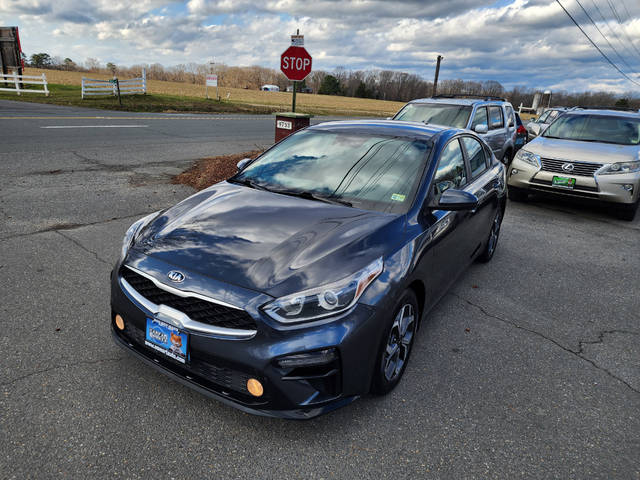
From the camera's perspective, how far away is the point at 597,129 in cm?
852

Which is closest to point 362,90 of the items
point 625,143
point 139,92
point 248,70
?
point 248,70

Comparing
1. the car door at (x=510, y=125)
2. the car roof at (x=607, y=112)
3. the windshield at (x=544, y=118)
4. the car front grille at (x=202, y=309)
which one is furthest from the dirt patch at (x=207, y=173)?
the windshield at (x=544, y=118)

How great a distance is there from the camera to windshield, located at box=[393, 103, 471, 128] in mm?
8834

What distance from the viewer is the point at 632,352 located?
3.66 meters

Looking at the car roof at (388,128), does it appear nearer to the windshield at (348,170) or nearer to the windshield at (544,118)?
the windshield at (348,170)

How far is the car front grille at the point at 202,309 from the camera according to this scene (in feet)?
7.51

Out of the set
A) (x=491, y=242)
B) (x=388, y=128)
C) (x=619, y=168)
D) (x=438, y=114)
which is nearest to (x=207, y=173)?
(x=438, y=114)

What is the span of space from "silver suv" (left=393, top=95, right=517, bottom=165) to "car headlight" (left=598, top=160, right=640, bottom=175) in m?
2.14

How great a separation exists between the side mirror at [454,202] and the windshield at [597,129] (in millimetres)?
6426

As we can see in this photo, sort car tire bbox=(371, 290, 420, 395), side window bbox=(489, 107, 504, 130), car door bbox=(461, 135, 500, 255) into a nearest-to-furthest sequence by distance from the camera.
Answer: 1. car tire bbox=(371, 290, 420, 395)
2. car door bbox=(461, 135, 500, 255)
3. side window bbox=(489, 107, 504, 130)

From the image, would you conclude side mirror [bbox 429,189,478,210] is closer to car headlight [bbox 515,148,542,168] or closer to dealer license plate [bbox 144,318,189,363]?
dealer license plate [bbox 144,318,189,363]

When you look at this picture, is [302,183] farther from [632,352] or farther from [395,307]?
[632,352]

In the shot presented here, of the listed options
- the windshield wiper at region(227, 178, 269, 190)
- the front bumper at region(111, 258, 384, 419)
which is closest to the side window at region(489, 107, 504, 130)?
the windshield wiper at region(227, 178, 269, 190)

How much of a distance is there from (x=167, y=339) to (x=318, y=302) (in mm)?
859
